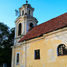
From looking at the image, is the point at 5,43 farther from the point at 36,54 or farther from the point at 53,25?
the point at 53,25

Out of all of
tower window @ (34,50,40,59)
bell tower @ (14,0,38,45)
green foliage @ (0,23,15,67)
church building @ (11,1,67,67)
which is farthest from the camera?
green foliage @ (0,23,15,67)

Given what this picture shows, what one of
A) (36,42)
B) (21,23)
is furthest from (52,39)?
(21,23)

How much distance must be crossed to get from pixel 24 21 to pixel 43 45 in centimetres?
680

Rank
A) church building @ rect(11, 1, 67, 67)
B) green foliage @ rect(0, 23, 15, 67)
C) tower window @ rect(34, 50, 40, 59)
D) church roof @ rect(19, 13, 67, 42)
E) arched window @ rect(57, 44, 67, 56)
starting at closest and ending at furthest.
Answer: arched window @ rect(57, 44, 67, 56), church building @ rect(11, 1, 67, 67), church roof @ rect(19, 13, 67, 42), tower window @ rect(34, 50, 40, 59), green foliage @ rect(0, 23, 15, 67)

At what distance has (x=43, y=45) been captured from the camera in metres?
11.1

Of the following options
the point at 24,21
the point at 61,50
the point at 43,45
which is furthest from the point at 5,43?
the point at 61,50

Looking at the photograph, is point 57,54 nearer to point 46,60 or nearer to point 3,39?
point 46,60

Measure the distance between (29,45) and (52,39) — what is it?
3.80m

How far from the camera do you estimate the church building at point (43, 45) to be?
30.4ft

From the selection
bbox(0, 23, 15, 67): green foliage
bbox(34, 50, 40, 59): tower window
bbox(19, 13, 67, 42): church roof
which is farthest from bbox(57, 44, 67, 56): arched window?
bbox(0, 23, 15, 67): green foliage

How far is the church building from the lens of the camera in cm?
927

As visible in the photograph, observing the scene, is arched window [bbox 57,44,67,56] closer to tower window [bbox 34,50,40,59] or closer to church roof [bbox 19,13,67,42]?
church roof [bbox 19,13,67,42]

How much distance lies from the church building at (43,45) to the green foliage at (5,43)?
10.2m

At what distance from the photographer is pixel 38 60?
11.2 m
